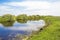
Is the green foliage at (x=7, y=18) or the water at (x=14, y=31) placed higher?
the green foliage at (x=7, y=18)

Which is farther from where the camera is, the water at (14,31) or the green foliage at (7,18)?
the green foliage at (7,18)

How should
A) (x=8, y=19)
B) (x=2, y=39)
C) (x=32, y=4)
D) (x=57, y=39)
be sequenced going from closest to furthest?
(x=57, y=39)
(x=2, y=39)
(x=32, y=4)
(x=8, y=19)

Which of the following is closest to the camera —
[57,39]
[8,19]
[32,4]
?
[57,39]

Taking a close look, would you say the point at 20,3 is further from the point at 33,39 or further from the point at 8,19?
the point at 8,19

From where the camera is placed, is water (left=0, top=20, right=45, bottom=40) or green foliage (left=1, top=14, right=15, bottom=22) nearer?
water (left=0, top=20, right=45, bottom=40)

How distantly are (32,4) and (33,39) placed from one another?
4.87 metres

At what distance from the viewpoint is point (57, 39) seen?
6.43 m

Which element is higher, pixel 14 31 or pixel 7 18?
pixel 7 18

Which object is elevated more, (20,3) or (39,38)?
(20,3)

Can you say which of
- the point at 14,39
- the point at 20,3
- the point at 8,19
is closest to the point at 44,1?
the point at 20,3

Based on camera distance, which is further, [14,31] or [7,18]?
[7,18]

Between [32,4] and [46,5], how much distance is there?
100 centimetres

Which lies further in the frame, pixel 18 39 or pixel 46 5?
pixel 46 5

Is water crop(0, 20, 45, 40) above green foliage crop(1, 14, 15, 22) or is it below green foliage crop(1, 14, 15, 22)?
below
